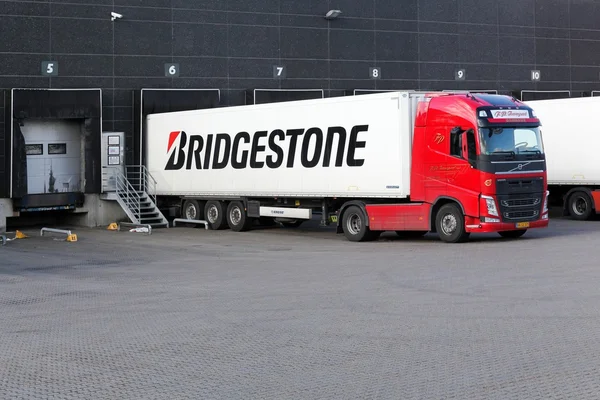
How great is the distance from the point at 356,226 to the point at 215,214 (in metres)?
6.53

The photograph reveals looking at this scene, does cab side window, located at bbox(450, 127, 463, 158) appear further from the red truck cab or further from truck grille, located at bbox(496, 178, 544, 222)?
truck grille, located at bbox(496, 178, 544, 222)

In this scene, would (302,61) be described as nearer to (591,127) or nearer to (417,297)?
(591,127)

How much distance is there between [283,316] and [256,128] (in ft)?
54.1

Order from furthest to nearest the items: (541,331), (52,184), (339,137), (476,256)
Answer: (52,184), (339,137), (476,256), (541,331)

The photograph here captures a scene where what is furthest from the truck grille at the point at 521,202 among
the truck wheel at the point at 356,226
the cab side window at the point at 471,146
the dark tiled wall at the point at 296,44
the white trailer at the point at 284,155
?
the dark tiled wall at the point at 296,44

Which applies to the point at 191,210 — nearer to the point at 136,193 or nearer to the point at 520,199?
the point at 136,193

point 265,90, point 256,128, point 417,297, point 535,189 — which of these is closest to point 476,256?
point 535,189

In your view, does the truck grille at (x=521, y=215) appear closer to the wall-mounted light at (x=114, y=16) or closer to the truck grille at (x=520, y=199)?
the truck grille at (x=520, y=199)

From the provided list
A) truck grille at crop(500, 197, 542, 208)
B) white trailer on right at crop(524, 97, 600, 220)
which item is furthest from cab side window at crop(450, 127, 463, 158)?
white trailer on right at crop(524, 97, 600, 220)

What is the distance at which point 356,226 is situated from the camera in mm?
25156

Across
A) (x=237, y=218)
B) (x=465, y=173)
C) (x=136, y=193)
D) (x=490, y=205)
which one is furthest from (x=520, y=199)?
(x=136, y=193)

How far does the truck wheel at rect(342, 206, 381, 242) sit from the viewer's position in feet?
81.0

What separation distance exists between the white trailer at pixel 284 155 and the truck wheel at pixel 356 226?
17.3 inches

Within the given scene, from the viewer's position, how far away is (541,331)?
10.7 metres
